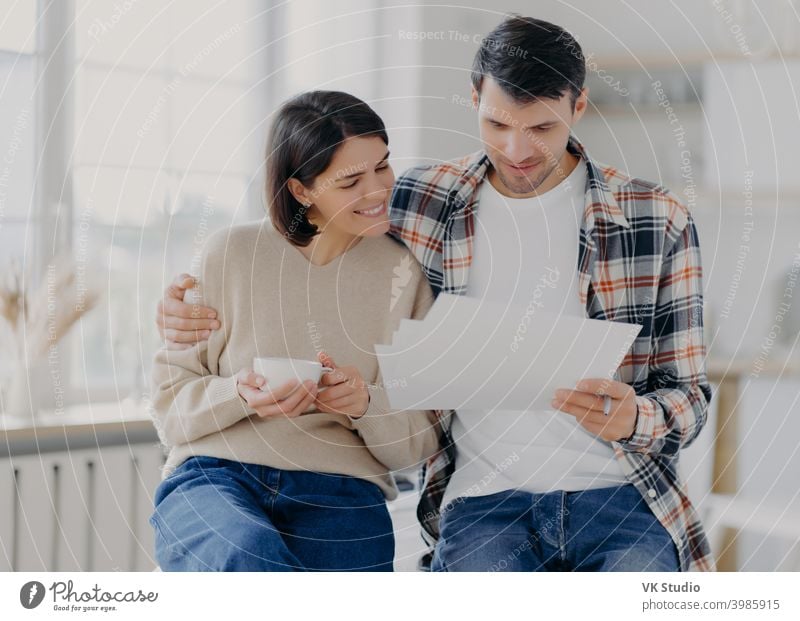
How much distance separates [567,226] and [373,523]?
401 mm

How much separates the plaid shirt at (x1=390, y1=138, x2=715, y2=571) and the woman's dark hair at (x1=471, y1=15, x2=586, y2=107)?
0.33ft

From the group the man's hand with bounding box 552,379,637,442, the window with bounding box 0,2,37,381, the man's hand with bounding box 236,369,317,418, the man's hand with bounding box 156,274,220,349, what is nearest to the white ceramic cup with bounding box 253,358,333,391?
the man's hand with bounding box 236,369,317,418

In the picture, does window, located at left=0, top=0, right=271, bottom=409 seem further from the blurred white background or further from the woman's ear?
the woman's ear

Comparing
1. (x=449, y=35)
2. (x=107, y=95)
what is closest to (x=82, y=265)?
(x=107, y=95)

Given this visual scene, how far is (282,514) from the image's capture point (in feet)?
3.15

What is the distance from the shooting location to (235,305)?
99cm

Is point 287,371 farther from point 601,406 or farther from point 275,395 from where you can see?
point 601,406

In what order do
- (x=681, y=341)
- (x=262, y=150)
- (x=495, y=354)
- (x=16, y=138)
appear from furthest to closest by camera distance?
1. (x=16, y=138)
2. (x=262, y=150)
3. (x=681, y=341)
4. (x=495, y=354)

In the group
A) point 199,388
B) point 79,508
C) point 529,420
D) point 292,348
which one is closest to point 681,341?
point 529,420

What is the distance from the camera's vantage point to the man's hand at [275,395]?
0.91 metres

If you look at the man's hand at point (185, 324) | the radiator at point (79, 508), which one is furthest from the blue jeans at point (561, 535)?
the radiator at point (79, 508)

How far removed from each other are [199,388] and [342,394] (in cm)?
17

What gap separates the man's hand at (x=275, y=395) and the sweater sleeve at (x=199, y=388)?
0.07ft

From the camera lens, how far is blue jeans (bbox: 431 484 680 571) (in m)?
0.98
